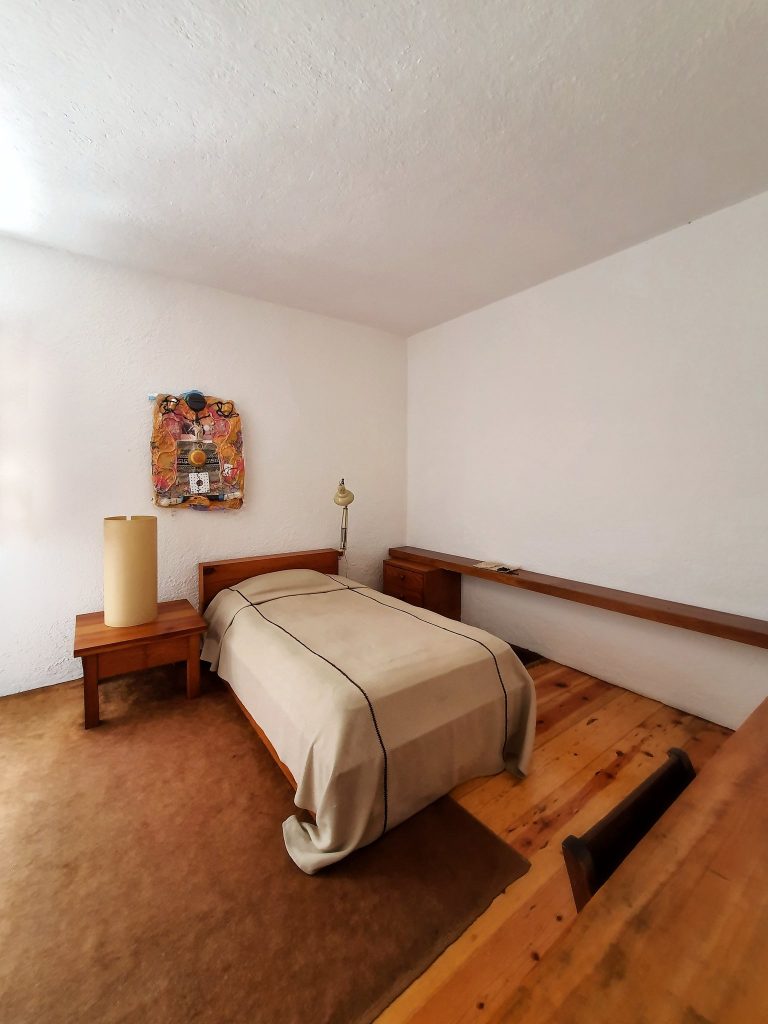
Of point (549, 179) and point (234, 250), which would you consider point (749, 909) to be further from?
point (234, 250)

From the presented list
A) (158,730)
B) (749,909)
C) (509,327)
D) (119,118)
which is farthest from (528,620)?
(119,118)

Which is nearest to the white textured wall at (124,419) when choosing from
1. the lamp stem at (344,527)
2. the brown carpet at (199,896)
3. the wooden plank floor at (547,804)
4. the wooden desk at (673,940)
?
the lamp stem at (344,527)

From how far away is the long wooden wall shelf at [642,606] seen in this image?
6.06 feet

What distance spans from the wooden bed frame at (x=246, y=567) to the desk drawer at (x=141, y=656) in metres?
0.39

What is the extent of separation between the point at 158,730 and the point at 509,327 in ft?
10.2

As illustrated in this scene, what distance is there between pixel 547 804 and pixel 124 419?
2.85 m

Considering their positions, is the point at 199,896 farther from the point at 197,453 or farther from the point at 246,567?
the point at 197,453

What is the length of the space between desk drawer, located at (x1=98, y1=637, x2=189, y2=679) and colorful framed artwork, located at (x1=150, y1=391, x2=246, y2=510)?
890 millimetres

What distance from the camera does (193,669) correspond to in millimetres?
2309

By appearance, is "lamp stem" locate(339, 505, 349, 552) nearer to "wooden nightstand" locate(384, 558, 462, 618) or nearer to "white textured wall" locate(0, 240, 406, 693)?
"white textured wall" locate(0, 240, 406, 693)

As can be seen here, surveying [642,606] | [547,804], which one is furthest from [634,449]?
[547,804]

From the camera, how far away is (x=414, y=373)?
3658 millimetres

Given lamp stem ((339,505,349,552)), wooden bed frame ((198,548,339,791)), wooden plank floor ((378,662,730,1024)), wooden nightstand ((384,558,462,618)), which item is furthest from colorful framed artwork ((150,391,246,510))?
wooden plank floor ((378,662,730,1024))

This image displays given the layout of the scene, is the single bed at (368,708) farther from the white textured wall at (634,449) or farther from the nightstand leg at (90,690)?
the white textured wall at (634,449)
